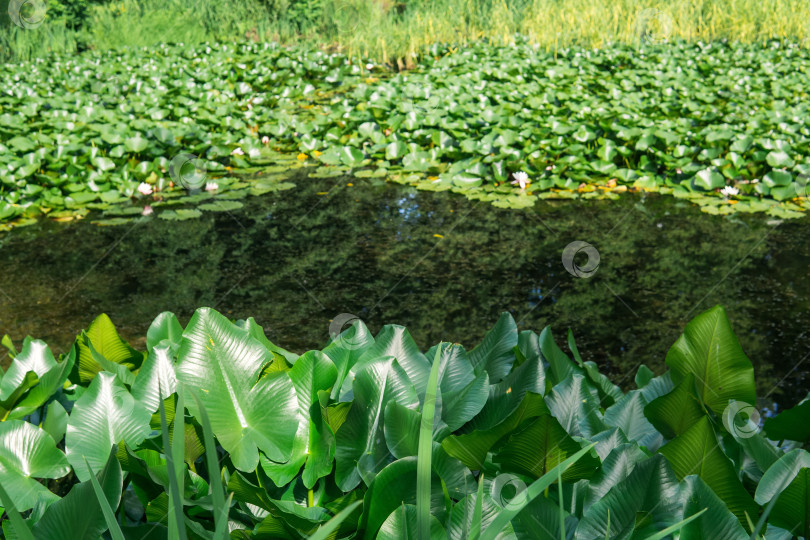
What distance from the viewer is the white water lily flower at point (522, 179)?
4676mm

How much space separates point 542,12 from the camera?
402 inches

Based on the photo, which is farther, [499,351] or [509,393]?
[499,351]

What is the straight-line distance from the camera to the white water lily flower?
4.68m

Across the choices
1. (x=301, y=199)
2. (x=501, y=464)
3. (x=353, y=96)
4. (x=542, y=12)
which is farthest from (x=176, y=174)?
(x=542, y=12)

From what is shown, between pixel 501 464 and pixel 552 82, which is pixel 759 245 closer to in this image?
pixel 501 464

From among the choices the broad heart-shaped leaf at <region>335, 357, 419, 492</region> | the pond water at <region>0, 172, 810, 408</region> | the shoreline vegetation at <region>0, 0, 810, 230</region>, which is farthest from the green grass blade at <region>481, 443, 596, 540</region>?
the shoreline vegetation at <region>0, 0, 810, 230</region>

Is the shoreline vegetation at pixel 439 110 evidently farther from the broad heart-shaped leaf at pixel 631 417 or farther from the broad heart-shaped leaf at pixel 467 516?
the broad heart-shaped leaf at pixel 467 516

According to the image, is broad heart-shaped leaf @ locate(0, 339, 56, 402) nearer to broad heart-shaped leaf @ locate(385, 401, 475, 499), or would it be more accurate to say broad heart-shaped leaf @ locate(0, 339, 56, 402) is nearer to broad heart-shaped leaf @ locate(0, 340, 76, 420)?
broad heart-shaped leaf @ locate(0, 340, 76, 420)

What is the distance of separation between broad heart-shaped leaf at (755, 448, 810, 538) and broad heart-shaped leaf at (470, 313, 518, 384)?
434 mm

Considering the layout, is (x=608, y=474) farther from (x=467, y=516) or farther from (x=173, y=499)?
(x=173, y=499)

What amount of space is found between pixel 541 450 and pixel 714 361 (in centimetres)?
38

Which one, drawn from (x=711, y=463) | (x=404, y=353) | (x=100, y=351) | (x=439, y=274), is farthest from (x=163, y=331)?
(x=439, y=274)

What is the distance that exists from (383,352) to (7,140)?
492 cm

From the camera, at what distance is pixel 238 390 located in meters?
1.01
